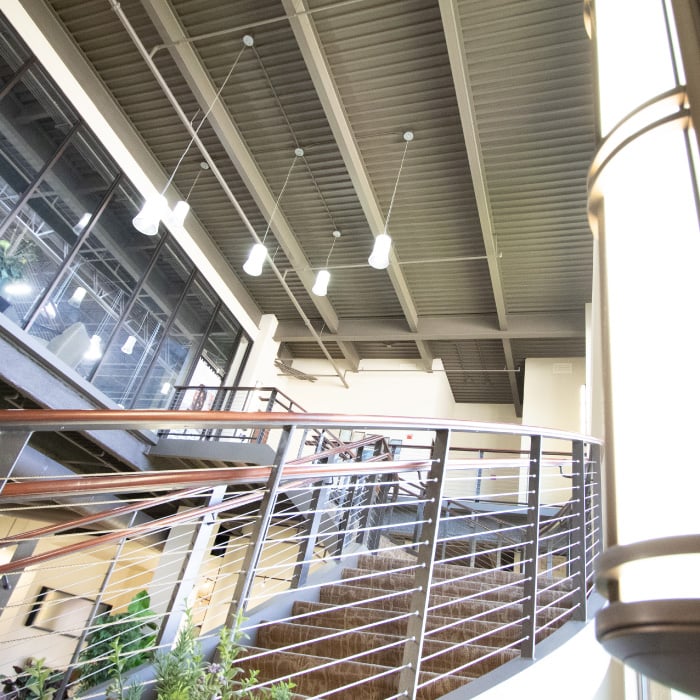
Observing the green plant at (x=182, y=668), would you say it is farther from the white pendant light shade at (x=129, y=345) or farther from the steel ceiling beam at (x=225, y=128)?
the white pendant light shade at (x=129, y=345)

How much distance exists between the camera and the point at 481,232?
7.77m

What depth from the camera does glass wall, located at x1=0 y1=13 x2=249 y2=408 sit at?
562 centimetres

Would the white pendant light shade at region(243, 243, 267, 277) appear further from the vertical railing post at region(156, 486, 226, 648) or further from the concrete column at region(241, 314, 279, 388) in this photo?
the concrete column at region(241, 314, 279, 388)

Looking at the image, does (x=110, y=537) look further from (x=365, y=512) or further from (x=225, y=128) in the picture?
(x=225, y=128)

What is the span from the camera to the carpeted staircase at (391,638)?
198 cm

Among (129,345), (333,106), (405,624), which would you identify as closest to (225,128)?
(333,106)

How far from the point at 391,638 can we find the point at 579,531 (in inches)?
37.3

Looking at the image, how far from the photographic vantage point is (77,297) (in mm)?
6508

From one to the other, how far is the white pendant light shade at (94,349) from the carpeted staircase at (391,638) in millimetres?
4888

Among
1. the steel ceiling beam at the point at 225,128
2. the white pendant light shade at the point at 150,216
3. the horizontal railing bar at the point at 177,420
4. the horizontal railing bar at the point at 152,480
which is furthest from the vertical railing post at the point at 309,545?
the steel ceiling beam at the point at 225,128

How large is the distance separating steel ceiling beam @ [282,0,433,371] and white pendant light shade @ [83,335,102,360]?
3831 millimetres

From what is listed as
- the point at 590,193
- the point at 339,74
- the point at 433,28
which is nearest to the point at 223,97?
the point at 339,74

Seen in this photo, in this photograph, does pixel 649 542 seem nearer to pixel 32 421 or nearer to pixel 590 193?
pixel 590 193

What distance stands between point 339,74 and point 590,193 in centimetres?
621
